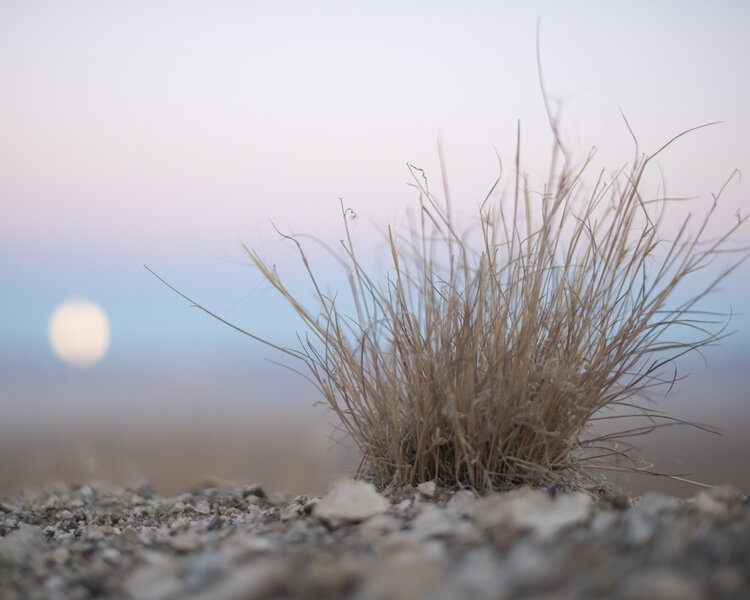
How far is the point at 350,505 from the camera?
79.5 inches

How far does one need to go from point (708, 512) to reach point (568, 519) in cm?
36

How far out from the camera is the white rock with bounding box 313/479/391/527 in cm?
199

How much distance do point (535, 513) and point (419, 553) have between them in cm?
→ 34

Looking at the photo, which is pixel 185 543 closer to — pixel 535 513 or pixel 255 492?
pixel 535 513

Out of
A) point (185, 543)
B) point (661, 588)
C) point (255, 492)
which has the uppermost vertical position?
point (661, 588)

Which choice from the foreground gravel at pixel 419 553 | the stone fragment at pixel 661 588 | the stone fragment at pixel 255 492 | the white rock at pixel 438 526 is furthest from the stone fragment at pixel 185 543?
the stone fragment at pixel 255 492

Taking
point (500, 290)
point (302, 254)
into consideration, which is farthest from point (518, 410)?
point (302, 254)

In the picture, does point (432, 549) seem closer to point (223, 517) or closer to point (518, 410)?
point (518, 410)

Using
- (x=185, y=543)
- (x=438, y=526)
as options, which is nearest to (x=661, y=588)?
(x=438, y=526)

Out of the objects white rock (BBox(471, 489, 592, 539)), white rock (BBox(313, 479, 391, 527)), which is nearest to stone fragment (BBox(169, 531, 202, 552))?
white rock (BBox(313, 479, 391, 527))

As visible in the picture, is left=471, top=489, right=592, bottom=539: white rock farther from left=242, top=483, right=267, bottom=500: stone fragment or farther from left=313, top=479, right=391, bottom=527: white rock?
left=242, top=483, right=267, bottom=500: stone fragment

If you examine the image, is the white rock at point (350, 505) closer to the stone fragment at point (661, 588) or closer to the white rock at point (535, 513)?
the white rock at point (535, 513)

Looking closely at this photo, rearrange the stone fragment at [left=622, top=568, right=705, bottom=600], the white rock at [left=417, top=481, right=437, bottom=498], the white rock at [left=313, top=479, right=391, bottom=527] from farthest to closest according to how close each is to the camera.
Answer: the white rock at [left=417, top=481, right=437, bottom=498], the white rock at [left=313, top=479, right=391, bottom=527], the stone fragment at [left=622, top=568, right=705, bottom=600]

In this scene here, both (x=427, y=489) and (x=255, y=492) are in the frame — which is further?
(x=255, y=492)
